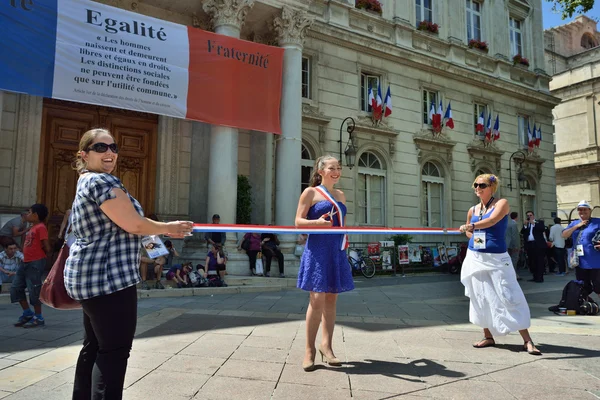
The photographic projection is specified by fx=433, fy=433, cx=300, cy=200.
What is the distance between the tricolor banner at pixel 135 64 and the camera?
31.2 ft

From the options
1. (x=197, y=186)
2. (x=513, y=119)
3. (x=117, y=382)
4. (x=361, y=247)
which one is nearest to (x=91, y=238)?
(x=117, y=382)

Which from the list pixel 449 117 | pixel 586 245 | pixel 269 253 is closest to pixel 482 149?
pixel 449 117

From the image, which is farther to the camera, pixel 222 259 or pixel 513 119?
pixel 513 119

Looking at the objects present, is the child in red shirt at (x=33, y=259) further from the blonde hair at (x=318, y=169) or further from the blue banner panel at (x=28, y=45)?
the blue banner panel at (x=28, y=45)

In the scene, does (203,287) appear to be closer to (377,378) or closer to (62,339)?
(62,339)

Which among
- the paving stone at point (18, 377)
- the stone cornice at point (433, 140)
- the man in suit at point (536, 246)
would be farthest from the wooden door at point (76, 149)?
the man in suit at point (536, 246)

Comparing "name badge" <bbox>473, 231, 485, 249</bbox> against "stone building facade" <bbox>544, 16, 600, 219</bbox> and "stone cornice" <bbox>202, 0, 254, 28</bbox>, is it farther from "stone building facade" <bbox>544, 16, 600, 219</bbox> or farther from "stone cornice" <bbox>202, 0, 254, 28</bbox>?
"stone building facade" <bbox>544, 16, 600, 219</bbox>

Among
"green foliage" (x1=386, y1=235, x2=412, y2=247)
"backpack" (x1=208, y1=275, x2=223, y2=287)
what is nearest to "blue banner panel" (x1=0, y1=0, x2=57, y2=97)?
"backpack" (x1=208, y1=275, x2=223, y2=287)

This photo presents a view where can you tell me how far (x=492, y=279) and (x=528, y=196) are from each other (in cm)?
2113

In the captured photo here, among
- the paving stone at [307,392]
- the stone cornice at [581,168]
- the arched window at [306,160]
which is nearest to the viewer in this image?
the paving stone at [307,392]

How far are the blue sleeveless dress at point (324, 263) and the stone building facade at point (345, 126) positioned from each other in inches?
312

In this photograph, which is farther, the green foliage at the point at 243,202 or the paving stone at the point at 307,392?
the green foliage at the point at 243,202

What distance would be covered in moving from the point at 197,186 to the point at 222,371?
1005cm

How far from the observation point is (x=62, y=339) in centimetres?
514
